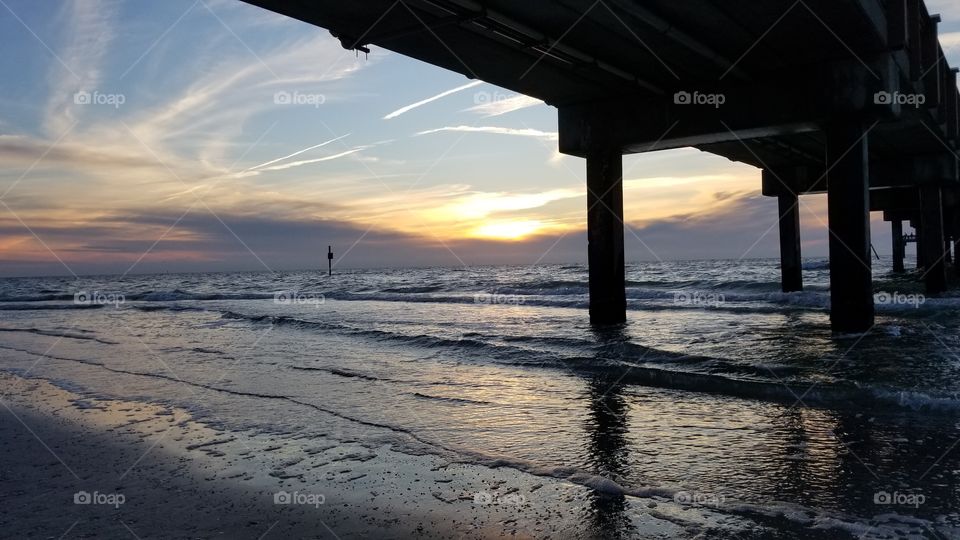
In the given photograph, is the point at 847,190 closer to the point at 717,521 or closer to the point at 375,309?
the point at 717,521

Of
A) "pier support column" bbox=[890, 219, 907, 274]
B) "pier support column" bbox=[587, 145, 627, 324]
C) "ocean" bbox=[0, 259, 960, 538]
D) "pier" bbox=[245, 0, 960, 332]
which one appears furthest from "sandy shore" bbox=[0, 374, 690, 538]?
"pier support column" bbox=[890, 219, 907, 274]

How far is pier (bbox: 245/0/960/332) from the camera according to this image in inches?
404

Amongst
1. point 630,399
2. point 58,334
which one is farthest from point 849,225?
point 58,334

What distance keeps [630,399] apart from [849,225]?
26.9ft

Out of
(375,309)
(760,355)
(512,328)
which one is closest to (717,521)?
(760,355)

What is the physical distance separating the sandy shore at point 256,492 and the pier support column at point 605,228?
438 inches

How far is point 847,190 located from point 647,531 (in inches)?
479

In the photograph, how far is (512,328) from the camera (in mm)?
17219

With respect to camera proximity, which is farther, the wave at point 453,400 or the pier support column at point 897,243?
the pier support column at point 897,243

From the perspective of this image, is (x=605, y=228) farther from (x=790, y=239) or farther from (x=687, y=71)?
(x=790, y=239)

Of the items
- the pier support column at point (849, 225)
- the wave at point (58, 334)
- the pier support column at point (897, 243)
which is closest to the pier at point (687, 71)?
the pier support column at point (849, 225)

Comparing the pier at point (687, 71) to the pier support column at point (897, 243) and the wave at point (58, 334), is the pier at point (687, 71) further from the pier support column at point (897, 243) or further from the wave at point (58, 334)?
the pier support column at point (897, 243)

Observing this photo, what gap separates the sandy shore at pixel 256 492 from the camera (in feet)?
13.2

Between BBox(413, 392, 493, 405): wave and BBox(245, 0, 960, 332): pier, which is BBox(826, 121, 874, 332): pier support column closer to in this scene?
BBox(245, 0, 960, 332): pier
